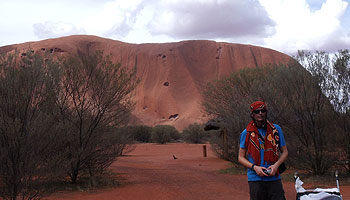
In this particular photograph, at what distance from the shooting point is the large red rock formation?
6284 cm

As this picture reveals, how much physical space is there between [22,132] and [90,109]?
4.58 metres

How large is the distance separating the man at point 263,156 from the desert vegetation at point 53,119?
503 cm

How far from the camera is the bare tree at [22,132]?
7.41 m

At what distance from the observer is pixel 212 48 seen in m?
72.8

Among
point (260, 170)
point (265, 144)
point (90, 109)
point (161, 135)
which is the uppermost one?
point (90, 109)

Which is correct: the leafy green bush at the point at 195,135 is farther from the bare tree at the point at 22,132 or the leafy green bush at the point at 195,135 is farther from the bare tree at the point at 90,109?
the bare tree at the point at 22,132

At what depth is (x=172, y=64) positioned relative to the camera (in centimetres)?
6806

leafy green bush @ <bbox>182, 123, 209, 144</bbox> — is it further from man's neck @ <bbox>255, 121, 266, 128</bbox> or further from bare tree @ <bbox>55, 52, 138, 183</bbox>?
man's neck @ <bbox>255, 121, 266, 128</bbox>

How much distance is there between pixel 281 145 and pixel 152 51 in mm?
68211

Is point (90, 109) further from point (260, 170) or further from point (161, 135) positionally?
point (161, 135)

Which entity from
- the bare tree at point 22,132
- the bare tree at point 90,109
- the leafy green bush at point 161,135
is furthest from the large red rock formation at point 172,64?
the bare tree at point 22,132

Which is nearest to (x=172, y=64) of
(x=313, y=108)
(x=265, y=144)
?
(x=313, y=108)

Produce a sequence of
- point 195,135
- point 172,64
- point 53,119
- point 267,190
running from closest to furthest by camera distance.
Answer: point 267,190
point 53,119
point 195,135
point 172,64

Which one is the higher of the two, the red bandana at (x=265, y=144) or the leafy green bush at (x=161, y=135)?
the red bandana at (x=265, y=144)
